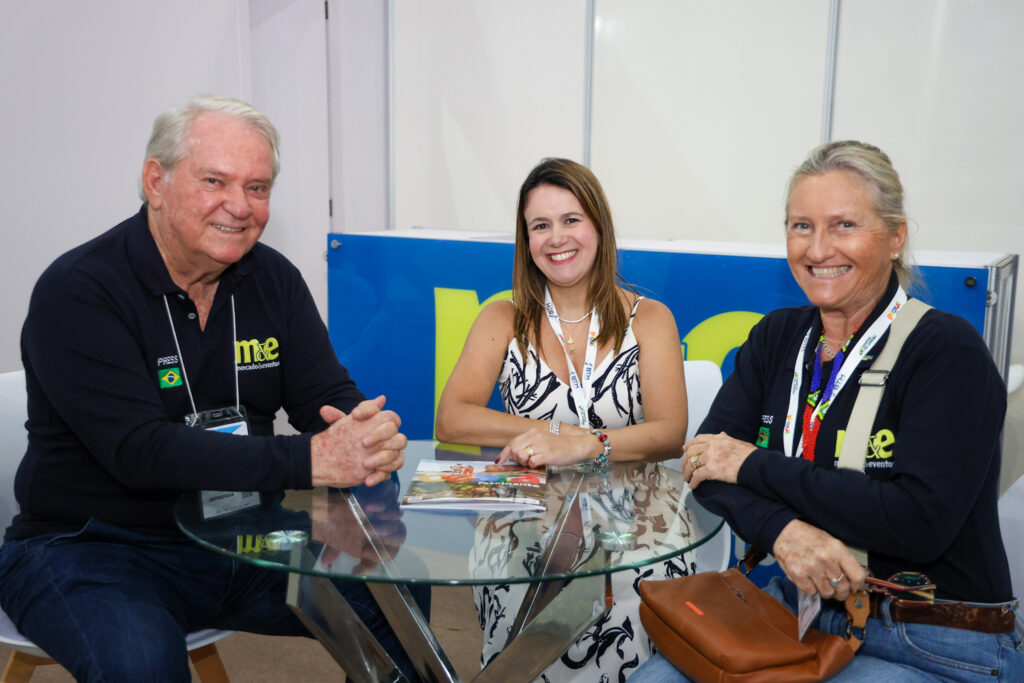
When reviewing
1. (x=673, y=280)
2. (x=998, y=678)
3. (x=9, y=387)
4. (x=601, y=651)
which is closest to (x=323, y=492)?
(x=601, y=651)

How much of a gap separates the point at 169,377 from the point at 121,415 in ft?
0.68

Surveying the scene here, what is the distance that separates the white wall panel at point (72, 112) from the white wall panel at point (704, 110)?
2.26 metres

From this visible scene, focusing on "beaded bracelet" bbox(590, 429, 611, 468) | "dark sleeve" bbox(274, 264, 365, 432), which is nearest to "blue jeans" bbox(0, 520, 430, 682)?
"dark sleeve" bbox(274, 264, 365, 432)

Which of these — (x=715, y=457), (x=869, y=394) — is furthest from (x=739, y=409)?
(x=869, y=394)

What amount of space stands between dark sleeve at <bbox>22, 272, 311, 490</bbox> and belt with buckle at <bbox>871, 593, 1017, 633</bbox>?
1.23 m

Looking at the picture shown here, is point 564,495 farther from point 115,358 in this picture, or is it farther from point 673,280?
point 673,280

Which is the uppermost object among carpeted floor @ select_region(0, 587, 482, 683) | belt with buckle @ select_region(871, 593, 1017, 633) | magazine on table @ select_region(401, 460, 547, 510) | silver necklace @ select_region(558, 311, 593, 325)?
silver necklace @ select_region(558, 311, 593, 325)

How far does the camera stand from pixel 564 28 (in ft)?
16.3

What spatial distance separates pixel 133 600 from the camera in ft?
5.95

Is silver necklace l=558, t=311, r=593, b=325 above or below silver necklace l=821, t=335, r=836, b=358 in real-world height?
below

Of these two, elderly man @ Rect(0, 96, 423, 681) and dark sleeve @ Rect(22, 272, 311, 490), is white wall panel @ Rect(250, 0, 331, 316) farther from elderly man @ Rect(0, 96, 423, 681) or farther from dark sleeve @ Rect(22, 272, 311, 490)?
dark sleeve @ Rect(22, 272, 311, 490)

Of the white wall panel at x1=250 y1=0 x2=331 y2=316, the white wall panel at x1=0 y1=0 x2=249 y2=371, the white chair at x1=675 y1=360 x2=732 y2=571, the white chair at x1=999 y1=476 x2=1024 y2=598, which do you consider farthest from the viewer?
the white wall panel at x1=250 y1=0 x2=331 y2=316

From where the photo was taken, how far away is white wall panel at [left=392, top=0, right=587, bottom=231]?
5031 mm

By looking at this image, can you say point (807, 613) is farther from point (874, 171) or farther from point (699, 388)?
point (699, 388)
